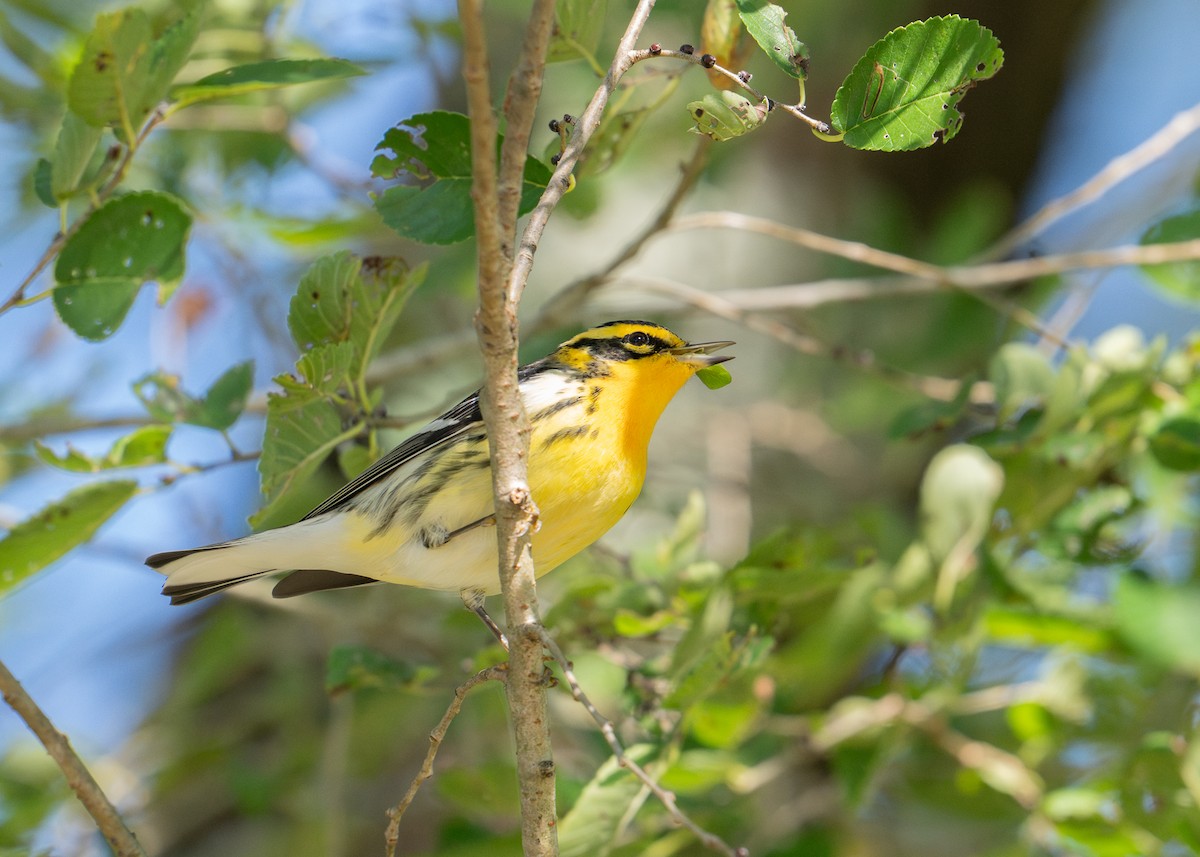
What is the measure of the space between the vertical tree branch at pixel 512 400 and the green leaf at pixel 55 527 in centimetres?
103

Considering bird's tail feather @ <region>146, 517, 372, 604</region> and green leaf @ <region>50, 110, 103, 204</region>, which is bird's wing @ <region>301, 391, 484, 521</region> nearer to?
bird's tail feather @ <region>146, 517, 372, 604</region>

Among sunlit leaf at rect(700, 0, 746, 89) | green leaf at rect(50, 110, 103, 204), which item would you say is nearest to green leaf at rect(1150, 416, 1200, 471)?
sunlit leaf at rect(700, 0, 746, 89)

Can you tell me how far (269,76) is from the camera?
219cm

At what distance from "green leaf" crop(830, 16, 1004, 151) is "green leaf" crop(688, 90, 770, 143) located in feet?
0.44

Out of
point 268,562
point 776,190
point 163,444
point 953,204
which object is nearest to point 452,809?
point 268,562

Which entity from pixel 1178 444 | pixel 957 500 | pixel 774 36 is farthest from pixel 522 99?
pixel 1178 444

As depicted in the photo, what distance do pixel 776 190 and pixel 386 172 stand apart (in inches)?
143

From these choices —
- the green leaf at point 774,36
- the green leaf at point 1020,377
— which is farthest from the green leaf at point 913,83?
the green leaf at point 1020,377

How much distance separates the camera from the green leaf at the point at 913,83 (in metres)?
1.85

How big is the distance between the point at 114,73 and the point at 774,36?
123 centimetres

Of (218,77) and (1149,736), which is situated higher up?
(218,77)

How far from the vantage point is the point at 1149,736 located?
2863 millimetres

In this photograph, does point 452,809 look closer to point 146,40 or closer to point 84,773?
point 84,773

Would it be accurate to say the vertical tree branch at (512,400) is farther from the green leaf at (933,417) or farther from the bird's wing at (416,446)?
the green leaf at (933,417)
